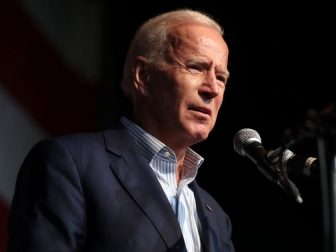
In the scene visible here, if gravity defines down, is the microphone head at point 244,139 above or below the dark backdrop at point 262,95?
above

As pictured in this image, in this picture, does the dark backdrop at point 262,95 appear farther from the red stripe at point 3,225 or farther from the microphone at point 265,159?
the microphone at point 265,159

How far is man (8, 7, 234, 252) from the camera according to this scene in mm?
1664

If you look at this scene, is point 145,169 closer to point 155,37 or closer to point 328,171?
point 155,37

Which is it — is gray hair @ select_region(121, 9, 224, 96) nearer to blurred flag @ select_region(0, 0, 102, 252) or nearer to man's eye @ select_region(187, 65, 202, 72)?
man's eye @ select_region(187, 65, 202, 72)

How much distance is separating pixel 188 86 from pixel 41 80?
1.21m

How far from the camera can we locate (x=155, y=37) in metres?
2.14

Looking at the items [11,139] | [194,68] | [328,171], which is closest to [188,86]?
[194,68]

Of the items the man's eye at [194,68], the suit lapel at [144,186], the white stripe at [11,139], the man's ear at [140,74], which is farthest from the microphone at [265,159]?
the white stripe at [11,139]

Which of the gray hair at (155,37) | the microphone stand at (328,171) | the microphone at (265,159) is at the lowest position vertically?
the microphone at (265,159)

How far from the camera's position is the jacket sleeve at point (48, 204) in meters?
1.60

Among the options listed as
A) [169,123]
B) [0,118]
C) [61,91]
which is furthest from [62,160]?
[61,91]

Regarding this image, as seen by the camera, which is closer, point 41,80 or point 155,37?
point 155,37

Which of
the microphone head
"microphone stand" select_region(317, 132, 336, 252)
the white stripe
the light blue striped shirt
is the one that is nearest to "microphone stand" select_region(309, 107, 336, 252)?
"microphone stand" select_region(317, 132, 336, 252)

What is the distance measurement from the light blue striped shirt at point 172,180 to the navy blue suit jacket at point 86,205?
94 mm
